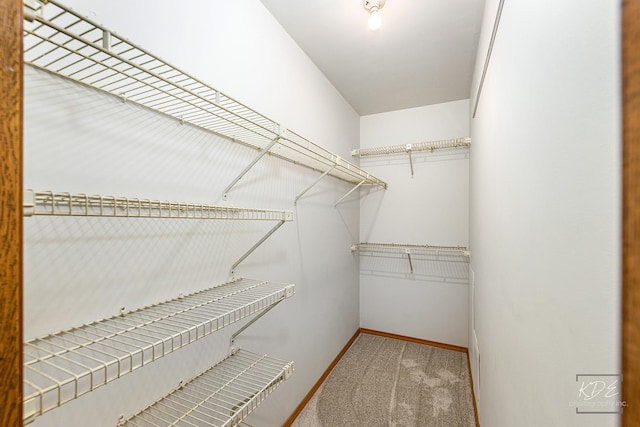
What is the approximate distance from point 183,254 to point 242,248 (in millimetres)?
327

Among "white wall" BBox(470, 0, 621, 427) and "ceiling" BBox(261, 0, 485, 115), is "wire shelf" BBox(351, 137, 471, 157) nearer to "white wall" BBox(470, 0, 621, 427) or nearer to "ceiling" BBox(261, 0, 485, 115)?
"ceiling" BBox(261, 0, 485, 115)

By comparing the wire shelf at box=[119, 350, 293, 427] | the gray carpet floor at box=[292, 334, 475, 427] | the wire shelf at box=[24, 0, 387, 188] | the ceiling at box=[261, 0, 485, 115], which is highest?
the ceiling at box=[261, 0, 485, 115]

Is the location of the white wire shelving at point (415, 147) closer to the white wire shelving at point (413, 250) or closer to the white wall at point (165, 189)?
the white wire shelving at point (413, 250)

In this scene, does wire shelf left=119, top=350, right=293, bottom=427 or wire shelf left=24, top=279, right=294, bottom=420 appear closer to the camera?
wire shelf left=24, top=279, right=294, bottom=420

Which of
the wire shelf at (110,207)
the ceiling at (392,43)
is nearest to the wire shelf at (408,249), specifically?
the ceiling at (392,43)

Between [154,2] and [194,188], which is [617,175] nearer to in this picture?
[194,188]

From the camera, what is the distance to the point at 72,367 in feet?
2.19

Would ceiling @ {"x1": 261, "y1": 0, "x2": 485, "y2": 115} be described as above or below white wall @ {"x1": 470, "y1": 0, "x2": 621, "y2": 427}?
above

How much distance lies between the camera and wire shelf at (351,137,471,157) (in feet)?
7.74

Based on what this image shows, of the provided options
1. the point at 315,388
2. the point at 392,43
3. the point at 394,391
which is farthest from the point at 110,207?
the point at 394,391

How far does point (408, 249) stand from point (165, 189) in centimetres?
221

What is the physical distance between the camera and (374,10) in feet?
4.39

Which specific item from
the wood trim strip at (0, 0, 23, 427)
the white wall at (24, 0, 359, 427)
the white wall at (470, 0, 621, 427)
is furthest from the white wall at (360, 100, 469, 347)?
the wood trim strip at (0, 0, 23, 427)

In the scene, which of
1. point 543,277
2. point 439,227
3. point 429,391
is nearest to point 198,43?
point 543,277
